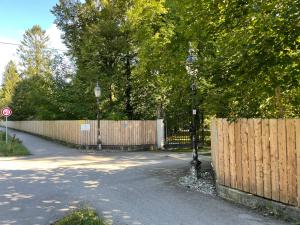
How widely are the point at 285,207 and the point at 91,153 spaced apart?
657 inches

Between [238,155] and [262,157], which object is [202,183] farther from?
[262,157]

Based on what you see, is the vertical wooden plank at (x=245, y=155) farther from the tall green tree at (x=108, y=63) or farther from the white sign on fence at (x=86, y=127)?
the tall green tree at (x=108, y=63)

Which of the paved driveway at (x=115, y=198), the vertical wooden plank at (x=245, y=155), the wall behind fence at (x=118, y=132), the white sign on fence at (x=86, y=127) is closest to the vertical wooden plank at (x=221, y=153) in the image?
the paved driveway at (x=115, y=198)

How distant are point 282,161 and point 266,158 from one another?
0.51 m

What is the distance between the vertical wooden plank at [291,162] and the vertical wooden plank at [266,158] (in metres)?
0.58

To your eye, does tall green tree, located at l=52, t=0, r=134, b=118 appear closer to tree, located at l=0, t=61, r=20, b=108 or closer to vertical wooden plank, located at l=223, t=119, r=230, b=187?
vertical wooden plank, located at l=223, t=119, r=230, b=187

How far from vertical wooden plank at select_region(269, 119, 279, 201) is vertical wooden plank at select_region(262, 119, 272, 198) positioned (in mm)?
101

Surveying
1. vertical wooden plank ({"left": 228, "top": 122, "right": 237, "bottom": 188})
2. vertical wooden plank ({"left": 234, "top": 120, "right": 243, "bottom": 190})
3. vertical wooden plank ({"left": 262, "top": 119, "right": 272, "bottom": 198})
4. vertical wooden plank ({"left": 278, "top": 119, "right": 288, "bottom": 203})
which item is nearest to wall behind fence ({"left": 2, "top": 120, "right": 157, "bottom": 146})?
vertical wooden plank ({"left": 228, "top": 122, "right": 237, "bottom": 188})

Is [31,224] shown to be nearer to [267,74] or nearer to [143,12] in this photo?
[267,74]

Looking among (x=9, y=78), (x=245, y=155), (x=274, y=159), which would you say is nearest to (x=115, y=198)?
(x=245, y=155)

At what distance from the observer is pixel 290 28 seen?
7613 mm

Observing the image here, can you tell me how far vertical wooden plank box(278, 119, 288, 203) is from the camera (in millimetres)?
8305

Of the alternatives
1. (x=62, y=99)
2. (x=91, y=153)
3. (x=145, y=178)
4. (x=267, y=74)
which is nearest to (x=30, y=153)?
(x=91, y=153)

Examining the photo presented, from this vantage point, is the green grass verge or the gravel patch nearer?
the green grass verge
